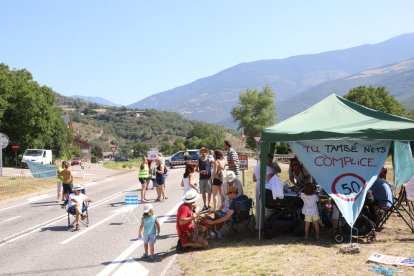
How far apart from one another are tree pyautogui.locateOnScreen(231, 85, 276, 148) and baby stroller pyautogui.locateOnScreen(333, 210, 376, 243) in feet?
276

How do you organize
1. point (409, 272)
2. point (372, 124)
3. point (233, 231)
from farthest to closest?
point (233, 231) → point (372, 124) → point (409, 272)

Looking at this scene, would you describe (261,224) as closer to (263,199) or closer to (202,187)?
(263,199)

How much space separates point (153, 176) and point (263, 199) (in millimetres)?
9433

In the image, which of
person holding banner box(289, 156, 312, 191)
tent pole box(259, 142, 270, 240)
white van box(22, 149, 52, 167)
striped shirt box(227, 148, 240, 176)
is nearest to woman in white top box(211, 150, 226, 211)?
striped shirt box(227, 148, 240, 176)

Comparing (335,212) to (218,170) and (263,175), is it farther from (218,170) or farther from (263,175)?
(218,170)

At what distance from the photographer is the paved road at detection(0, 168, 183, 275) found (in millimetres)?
8367

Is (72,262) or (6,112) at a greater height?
(6,112)

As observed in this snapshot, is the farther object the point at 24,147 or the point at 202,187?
the point at 24,147

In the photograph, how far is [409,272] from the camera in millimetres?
6801

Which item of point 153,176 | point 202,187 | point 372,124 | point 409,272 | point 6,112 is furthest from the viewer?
point 6,112

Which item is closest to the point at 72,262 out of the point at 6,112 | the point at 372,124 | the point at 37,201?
the point at 372,124

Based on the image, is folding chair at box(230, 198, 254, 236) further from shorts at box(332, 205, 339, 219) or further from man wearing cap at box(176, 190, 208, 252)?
shorts at box(332, 205, 339, 219)

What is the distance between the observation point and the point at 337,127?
374 inches

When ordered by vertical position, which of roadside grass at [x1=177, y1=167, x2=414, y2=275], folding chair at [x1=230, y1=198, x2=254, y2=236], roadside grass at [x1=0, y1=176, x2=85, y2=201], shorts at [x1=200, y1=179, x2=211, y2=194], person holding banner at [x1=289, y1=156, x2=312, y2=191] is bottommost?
roadside grass at [x1=177, y1=167, x2=414, y2=275]
